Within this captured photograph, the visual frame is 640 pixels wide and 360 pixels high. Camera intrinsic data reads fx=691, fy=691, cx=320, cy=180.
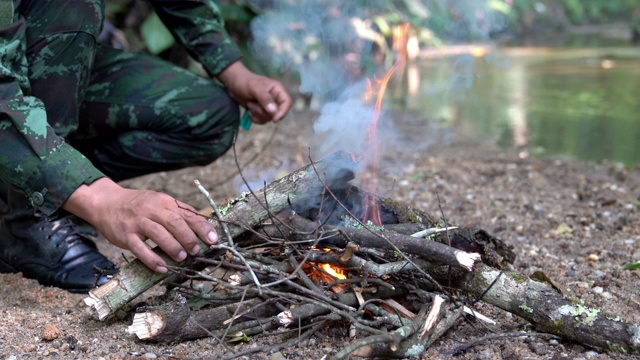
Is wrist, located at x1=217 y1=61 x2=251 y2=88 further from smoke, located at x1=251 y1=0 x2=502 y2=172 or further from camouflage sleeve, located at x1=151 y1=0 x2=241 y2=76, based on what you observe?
smoke, located at x1=251 y1=0 x2=502 y2=172

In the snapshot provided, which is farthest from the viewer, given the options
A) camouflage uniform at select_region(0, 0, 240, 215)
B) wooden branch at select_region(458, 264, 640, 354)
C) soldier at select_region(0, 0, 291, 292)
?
camouflage uniform at select_region(0, 0, 240, 215)

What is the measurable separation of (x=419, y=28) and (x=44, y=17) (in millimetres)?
7870

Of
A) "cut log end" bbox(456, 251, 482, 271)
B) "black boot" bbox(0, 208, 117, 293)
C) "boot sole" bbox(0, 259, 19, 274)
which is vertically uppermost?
"cut log end" bbox(456, 251, 482, 271)

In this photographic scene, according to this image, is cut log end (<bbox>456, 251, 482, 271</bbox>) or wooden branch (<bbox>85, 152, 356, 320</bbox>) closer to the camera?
cut log end (<bbox>456, 251, 482, 271</bbox>)

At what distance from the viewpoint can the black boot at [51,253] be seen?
2291 millimetres

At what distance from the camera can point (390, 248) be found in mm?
1833

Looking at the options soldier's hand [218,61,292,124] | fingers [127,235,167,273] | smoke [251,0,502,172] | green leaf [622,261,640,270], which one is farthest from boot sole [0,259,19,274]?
smoke [251,0,502,172]

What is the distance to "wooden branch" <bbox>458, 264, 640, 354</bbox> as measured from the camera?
169 cm

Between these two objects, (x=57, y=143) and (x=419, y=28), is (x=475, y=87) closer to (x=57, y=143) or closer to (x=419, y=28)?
(x=419, y=28)

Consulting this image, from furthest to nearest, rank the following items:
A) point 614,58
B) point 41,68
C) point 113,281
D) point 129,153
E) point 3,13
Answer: point 614,58 → point 129,153 → point 41,68 → point 3,13 → point 113,281

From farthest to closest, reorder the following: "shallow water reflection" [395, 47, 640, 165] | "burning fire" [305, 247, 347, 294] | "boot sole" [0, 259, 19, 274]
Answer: "shallow water reflection" [395, 47, 640, 165]
"boot sole" [0, 259, 19, 274]
"burning fire" [305, 247, 347, 294]

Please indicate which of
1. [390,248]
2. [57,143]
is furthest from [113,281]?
[390,248]

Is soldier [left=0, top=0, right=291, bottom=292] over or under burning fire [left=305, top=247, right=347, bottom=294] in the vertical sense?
over

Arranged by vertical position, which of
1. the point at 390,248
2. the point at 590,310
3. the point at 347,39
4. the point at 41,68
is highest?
the point at 41,68
